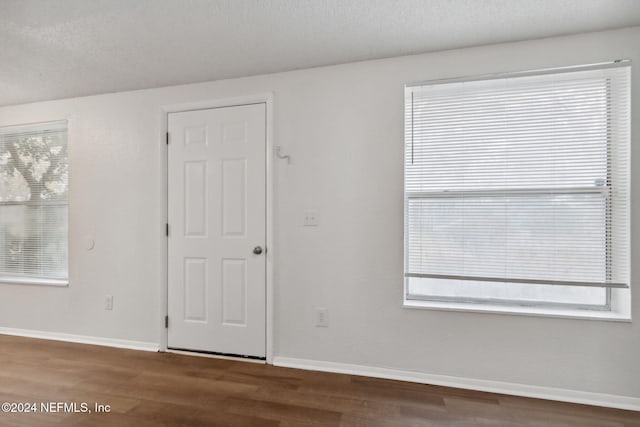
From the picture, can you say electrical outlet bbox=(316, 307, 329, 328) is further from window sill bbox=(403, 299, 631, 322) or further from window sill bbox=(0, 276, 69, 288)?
window sill bbox=(0, 276, 69, 288)

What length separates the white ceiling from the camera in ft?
5.94

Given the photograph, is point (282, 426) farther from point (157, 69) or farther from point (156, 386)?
point (157, 69)

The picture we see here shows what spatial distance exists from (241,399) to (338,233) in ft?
4.36

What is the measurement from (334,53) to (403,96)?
1.98 ft

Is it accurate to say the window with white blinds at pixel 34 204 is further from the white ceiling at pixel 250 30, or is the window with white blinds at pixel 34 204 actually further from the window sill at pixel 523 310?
the window sill at pixel 523 310

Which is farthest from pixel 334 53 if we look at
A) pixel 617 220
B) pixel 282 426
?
pixel 282 426

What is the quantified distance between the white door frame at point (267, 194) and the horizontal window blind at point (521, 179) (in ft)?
3.60

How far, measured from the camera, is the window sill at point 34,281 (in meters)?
3.25

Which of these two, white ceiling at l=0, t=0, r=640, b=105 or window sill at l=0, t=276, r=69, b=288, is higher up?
white ceiling at l=0, t=0, r=640, b=105

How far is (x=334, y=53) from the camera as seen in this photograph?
7.75ft

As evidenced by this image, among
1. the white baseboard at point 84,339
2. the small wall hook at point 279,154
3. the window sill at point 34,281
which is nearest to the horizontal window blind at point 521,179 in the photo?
the small wall hook at point 279,154

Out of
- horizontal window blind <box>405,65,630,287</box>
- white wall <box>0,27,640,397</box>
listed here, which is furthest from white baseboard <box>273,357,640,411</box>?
horizontal window blind <box>405,65,630,287</box>

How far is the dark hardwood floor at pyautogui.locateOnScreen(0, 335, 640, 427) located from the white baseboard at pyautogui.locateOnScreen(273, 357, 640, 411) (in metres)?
0.05

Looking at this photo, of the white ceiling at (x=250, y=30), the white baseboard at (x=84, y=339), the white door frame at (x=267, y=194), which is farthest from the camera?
the white baseboard at (x=84, y=339)
